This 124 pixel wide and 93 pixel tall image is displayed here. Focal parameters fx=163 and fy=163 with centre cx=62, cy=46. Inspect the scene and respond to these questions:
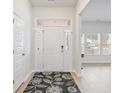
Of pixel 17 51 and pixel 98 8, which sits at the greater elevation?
pixel 98 8

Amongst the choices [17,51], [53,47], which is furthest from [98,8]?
[17,51]

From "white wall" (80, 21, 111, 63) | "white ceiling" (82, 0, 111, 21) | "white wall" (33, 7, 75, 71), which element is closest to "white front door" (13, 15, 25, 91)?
"white ceiling" (82, 0, 111, 21)

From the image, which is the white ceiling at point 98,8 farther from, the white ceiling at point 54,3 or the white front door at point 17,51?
the white front door at point 17,51

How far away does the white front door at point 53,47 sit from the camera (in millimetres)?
7840

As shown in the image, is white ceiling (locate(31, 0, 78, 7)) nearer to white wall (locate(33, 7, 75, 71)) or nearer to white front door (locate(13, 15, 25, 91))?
white wall (locate(33, 7, 75, 71))

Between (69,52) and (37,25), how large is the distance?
1.99 meters

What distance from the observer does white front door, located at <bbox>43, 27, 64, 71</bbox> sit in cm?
784

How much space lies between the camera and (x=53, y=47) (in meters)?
7.86

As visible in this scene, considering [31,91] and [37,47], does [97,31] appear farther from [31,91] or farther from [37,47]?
[31,91]

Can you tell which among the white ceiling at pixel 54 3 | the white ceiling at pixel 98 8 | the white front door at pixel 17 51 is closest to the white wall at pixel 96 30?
the white ceiling at pixel 98 8

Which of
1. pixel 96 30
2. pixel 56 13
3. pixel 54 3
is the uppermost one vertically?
pixel 54 3

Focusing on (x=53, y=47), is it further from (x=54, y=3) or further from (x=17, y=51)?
(x=17, y=51)
